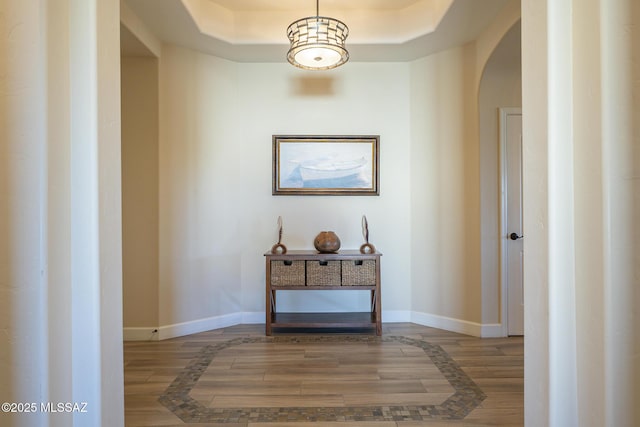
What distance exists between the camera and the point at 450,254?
11.2ft

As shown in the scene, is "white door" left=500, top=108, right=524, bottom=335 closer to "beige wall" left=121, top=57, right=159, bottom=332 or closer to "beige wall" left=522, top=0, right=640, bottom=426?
"beige wall" left=522, top=0, right=640, bottom=426

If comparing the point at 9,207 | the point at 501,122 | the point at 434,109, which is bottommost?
the point at 9,207

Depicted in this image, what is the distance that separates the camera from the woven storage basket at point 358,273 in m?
3.26

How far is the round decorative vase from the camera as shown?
331 cm

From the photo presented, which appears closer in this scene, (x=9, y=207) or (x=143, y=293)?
(x=9, y=207)

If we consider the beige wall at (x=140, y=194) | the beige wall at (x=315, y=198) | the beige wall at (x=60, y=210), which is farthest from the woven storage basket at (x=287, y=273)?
the beige wall at (x=60, y=210)

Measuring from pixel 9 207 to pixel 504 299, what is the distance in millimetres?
3507

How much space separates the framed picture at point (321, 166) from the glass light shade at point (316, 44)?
40.1 inches

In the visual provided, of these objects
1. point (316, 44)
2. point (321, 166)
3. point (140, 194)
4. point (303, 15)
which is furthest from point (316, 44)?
point (140, 194)

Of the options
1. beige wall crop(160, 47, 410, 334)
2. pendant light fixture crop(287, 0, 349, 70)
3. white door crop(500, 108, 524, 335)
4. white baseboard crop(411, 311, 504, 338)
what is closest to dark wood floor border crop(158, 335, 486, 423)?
white baseboard crop(411, 311, 504, 338)

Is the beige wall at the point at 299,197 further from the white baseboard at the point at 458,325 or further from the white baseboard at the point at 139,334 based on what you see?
the white baseboard at the point at 139,334

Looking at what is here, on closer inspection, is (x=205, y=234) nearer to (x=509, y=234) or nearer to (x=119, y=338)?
(x=119, y=338)

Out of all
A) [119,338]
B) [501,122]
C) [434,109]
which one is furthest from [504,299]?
[119,338]

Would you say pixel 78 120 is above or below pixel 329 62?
below
